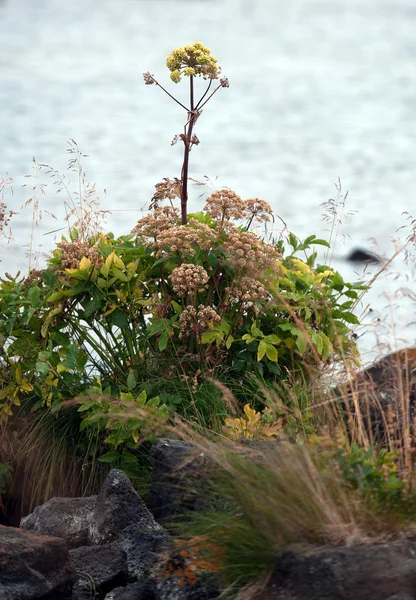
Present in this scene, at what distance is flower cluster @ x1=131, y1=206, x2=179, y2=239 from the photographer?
517 centimetres

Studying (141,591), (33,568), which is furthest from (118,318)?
(141,591)

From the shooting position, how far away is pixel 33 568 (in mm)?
3637

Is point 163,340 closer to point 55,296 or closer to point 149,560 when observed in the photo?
point 55,296

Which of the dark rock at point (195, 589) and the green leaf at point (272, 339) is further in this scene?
the green leaf at point (272, 339)

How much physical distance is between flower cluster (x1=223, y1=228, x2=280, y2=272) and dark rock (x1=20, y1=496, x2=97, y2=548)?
159 centimetres

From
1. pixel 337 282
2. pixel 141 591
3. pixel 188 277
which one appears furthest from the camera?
pixel 337 282

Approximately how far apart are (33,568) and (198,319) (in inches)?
72.1

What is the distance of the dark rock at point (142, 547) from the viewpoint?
3.76m

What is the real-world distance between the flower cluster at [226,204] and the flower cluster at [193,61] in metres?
0.80

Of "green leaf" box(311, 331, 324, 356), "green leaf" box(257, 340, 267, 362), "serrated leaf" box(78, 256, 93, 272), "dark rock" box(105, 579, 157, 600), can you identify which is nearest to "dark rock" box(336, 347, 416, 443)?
"green leaf" box(311, 331, 324, 356)

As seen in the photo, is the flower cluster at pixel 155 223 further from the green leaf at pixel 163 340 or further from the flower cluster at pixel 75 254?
the green leaf at pixel 163 340

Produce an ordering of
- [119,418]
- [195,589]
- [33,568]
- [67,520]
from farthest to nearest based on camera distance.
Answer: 1. [119,418]
2. [67,520]
3. [33,568]
4. [195,589]

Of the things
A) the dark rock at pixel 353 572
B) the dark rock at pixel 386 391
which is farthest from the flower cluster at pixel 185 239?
the dark rock at pixel 353 572

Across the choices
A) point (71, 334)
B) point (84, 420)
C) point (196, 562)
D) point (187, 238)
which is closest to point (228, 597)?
point (196, 562)
